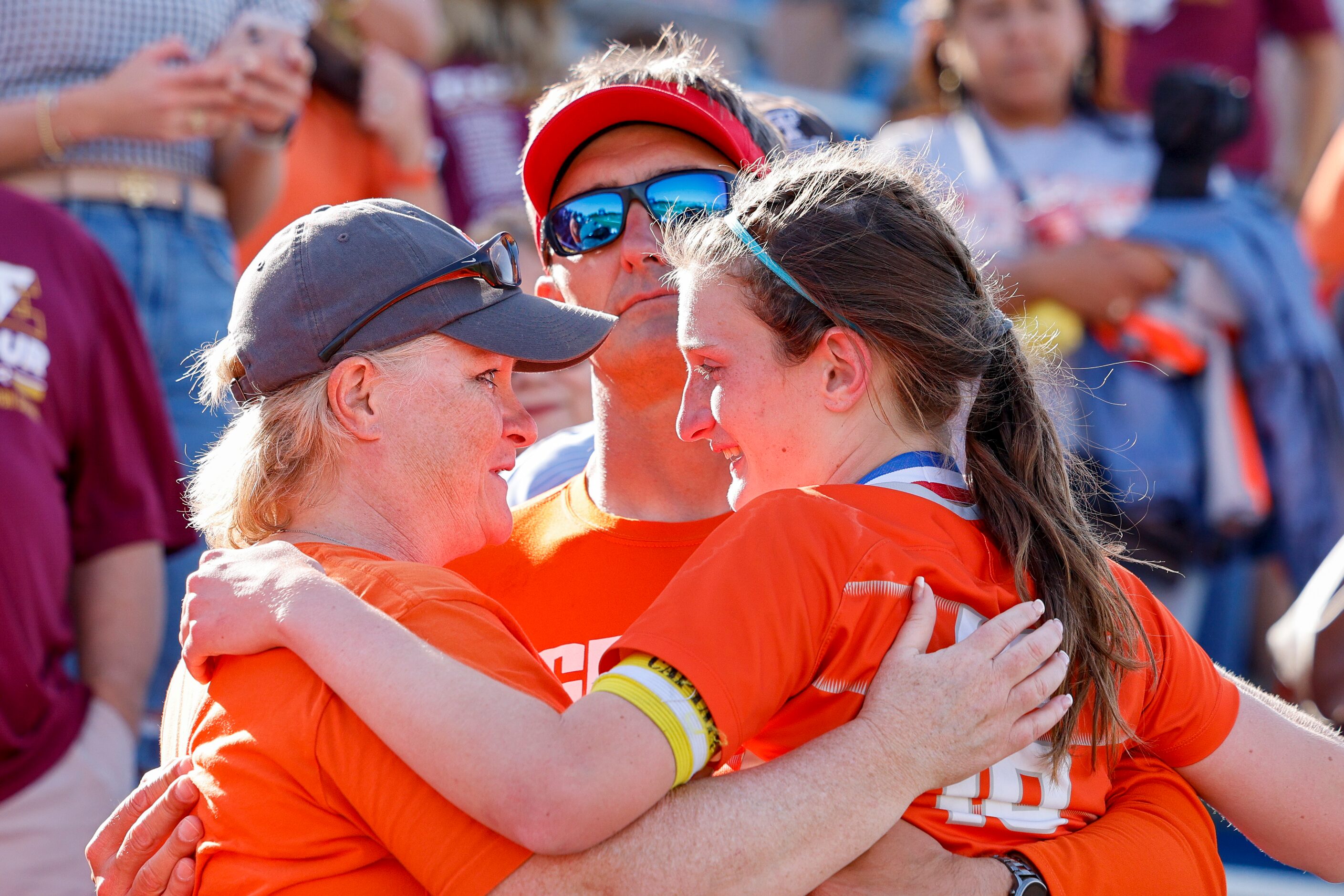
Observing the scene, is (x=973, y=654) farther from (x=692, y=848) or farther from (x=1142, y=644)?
(x=692, y=848)

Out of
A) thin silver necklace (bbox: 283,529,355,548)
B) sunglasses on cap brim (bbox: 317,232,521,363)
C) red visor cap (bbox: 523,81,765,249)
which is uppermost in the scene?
red visor cap (bbox: 523,81,765,249)

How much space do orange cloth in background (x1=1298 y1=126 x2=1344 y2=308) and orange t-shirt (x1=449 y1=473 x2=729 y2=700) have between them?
3.36 meters

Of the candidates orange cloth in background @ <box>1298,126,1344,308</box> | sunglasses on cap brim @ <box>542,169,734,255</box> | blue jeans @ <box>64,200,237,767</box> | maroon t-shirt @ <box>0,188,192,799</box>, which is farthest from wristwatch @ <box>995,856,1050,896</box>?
orange cloth in background @ <box>1298,126,1344,308</box>

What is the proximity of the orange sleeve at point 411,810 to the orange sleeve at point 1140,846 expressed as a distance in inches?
27.8

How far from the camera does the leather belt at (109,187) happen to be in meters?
3.45

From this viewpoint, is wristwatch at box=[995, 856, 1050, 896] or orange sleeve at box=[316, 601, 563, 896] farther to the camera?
wristwatch at box=[995, 856, 1050, 896]

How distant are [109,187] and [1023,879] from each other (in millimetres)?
2917

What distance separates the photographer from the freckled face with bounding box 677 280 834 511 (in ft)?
6.08

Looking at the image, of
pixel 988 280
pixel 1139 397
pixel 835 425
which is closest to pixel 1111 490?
pixel 1139 397

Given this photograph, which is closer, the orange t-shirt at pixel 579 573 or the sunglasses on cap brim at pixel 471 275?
the sunglasses on cap brim at pixel 471 275

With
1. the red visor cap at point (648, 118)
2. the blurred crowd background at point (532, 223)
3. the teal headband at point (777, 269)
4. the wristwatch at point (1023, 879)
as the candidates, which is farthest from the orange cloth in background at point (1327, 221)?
the wristwatch at point (1023, 879)

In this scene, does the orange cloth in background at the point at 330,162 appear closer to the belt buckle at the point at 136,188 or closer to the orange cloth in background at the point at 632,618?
the belt buckle at the point at 136,188

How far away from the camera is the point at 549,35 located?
504 centimetres

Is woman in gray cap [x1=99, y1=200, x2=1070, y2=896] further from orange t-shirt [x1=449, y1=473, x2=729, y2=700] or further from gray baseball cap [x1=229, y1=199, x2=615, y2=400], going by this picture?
orange t-shirt [x1=449, y1=473, x2=729, y2=700]
